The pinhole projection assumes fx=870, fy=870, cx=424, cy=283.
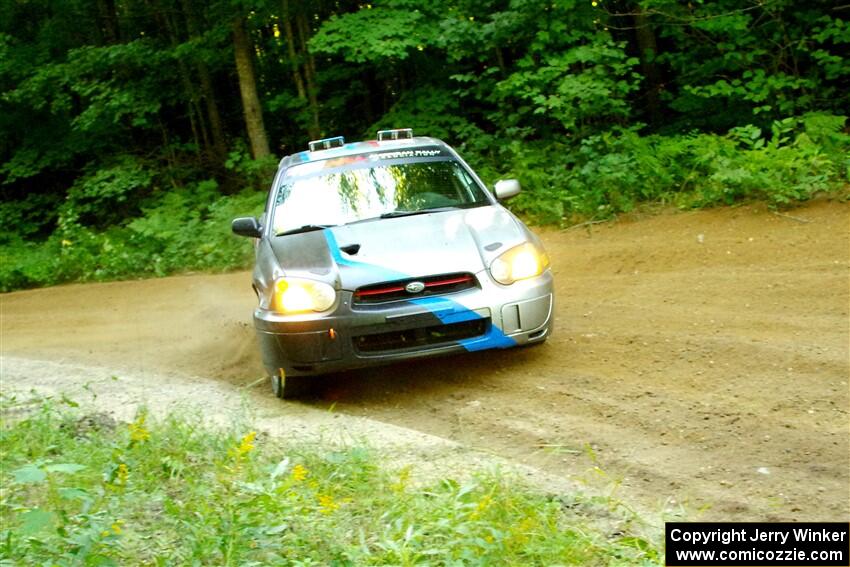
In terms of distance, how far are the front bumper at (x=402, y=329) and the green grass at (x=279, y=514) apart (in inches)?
38.7

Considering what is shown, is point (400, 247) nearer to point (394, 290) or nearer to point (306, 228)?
point (394, 290)

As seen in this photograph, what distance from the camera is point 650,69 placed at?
15.6m

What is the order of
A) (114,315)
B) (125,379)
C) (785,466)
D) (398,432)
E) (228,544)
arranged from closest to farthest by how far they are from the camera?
(228,544)
(785,466)
(398,432)
(125,379)
(114,315)

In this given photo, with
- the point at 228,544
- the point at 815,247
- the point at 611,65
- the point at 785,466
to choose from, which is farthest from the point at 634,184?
the point at 228,544

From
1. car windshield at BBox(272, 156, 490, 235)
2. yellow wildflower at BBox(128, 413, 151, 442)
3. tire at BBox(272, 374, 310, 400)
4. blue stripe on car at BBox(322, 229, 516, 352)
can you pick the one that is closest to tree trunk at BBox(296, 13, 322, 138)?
car windshield at BBox(272, 156, 490, 235)

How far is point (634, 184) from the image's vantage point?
1161 cm

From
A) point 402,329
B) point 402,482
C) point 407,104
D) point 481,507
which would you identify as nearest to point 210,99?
point 407,104

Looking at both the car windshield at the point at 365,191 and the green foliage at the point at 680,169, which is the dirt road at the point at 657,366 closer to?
the green foliage at the point at 680,169

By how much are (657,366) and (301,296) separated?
8.30 ft

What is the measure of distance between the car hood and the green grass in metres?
1.42

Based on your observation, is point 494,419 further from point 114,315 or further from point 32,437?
point 114,315

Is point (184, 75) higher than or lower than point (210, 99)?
higher

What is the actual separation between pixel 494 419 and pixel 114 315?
707cm
